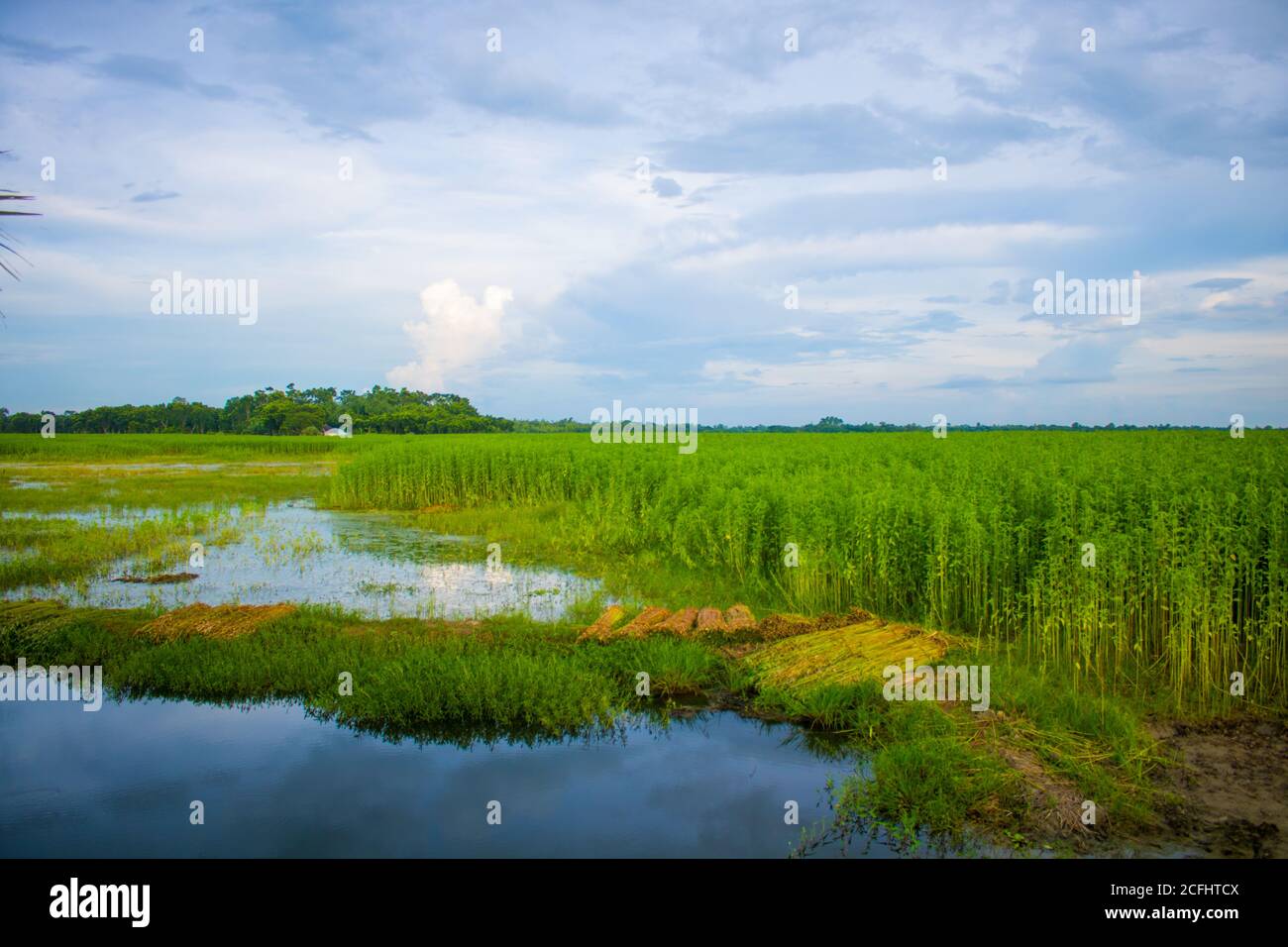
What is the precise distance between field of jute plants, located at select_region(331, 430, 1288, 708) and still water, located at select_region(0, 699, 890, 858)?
11.7 ft

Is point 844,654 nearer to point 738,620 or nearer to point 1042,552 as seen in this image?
point 738,620

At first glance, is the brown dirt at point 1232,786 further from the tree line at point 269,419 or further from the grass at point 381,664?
the tree line at point 269,419

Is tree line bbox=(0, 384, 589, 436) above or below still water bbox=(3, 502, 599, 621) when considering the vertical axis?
above

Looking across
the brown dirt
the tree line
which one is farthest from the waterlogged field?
the tree line

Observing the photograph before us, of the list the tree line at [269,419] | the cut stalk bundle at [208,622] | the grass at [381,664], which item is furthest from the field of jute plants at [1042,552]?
the tree line at [269,419]

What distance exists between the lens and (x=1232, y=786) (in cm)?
594

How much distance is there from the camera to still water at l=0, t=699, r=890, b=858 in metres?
5.75

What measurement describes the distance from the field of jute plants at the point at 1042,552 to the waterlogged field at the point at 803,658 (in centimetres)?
6

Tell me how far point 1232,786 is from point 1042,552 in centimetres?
408

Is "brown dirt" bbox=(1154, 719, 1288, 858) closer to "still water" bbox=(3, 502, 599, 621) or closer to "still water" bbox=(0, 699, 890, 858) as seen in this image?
→ "still water" bbox=(0, 699, 890, 858)

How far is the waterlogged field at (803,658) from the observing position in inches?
229

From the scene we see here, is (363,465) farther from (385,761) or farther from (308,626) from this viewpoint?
(385,761)

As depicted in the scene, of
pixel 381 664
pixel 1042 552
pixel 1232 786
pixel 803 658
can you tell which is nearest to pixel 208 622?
pixel 381 664
